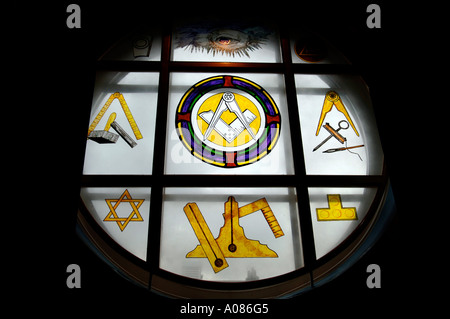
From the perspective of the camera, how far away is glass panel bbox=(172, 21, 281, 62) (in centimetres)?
377

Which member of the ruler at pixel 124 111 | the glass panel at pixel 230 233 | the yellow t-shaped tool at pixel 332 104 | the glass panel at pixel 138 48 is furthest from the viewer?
the glass panel at pixel 138 48

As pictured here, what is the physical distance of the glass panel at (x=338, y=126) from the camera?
10.3 ft

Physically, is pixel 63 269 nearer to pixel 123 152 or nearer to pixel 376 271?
pixel 123 152

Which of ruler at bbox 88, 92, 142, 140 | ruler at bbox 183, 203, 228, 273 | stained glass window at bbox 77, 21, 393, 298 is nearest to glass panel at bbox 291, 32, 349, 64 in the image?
stained glass window at bbox 77, 21, 393, 298

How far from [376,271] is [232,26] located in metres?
2.95

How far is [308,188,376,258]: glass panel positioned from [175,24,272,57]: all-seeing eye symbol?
1.74 metres

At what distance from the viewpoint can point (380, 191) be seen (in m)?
2.98

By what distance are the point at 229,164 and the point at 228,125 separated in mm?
412

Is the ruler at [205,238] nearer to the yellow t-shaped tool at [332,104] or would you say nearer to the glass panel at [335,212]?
the glass panel at [335,212]

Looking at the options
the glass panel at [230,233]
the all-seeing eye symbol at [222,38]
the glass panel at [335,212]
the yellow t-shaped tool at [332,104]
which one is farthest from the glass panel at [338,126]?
the all-seeing eye symbol at [222,38]

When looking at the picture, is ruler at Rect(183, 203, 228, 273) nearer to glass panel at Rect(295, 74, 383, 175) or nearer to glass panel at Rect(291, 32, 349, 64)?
glass panel at Rect(295, 74, 383, 175)

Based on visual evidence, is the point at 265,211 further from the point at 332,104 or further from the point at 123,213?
the point at 332,104

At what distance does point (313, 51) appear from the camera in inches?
151
